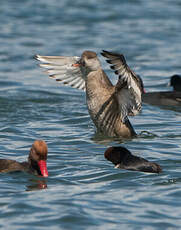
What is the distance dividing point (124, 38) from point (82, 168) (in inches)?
550

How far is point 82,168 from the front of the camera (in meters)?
8.57

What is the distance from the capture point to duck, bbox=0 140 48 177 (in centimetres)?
801

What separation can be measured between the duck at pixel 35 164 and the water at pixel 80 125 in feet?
0.44

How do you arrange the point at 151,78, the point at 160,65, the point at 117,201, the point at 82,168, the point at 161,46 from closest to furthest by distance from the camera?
the point at 117,201, the point at 82,168, the point at 151,78, the point at 160,65, the point at 161,46

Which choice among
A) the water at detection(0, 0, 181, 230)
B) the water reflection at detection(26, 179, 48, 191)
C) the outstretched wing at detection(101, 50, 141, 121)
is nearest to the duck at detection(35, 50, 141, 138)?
the outstretched wing at detection(101, 50, 141, 121)

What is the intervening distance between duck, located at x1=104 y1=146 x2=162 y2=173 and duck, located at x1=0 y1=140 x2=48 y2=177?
97cm

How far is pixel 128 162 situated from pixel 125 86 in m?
1.97

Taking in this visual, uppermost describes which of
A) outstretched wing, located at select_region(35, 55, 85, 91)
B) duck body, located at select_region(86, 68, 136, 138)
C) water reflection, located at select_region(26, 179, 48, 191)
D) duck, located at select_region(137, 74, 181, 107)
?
outstretched wing, located at select_region(35, 55, 85, 91)

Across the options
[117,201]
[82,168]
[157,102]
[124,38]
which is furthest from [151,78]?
[117,201]

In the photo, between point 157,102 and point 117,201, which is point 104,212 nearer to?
point 117,201

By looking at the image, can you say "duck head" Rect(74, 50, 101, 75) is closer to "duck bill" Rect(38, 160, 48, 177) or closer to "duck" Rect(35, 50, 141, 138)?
"duck" Rect(35, 50, 141, 138)

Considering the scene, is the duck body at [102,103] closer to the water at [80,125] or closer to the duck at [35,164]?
the water at [80,125]

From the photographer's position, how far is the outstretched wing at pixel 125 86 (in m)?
9.38

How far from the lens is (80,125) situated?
1177 centimetres
